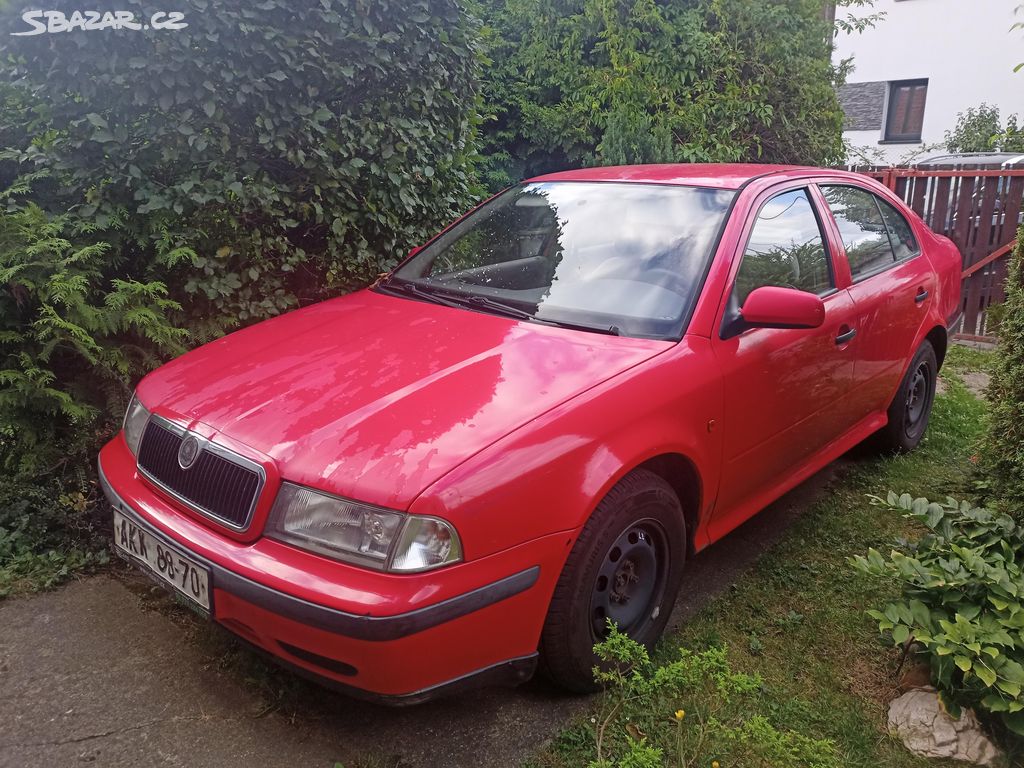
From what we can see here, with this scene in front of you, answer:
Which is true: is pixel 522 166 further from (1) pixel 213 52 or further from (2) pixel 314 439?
(2) pixel 314 439

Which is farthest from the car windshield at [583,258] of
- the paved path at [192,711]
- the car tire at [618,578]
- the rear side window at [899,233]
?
the rear side window at [899,233]

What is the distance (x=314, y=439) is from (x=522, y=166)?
22.4 ft

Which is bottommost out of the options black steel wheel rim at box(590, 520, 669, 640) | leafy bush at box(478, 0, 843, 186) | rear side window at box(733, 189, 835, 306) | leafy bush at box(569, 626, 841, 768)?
leafy bush at box(569, 626, 841, 768)

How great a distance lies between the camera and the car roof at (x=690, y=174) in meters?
3.33

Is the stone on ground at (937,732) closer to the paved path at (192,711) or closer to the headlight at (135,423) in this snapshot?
the paved path at (192,711)

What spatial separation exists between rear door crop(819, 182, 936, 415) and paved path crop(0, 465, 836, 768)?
228cm

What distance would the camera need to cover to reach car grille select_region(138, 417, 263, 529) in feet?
7.27

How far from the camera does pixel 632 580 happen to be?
269cm

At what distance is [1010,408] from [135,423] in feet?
10.5

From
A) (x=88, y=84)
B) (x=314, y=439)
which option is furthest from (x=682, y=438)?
(x=88, y=84)

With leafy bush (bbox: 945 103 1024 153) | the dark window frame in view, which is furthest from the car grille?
the dark window frame

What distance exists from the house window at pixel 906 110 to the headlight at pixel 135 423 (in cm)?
2120

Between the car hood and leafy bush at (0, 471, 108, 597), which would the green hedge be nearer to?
leafy bush at (0, 471, 108, 597)

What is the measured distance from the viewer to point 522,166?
336 inches
